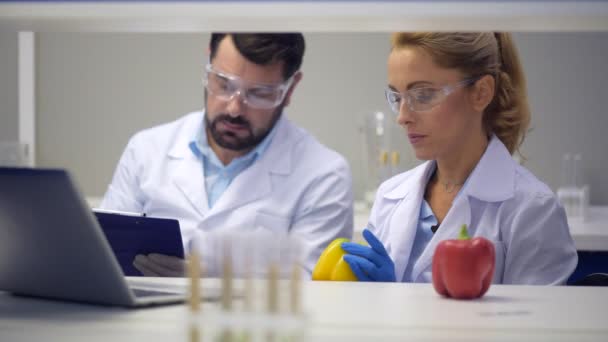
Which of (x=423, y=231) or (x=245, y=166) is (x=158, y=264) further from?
(x=245, y=166)

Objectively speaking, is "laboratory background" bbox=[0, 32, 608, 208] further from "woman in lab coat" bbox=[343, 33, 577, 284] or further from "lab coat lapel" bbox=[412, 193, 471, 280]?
"lab coat lapel" bbox=[412, 193, 471, 280]

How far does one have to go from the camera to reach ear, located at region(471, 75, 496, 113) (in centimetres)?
202

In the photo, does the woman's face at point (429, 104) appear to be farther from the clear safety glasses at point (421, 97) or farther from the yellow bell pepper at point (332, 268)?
the yellow bell pepper at point (332, 268)

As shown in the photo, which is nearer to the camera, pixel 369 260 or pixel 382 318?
pixel 382 318

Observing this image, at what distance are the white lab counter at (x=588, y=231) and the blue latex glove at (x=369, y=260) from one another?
4.38ft

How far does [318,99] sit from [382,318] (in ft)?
9.99

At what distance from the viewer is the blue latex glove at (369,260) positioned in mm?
1612

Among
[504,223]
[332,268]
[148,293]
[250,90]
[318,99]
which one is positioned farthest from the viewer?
[318,99]

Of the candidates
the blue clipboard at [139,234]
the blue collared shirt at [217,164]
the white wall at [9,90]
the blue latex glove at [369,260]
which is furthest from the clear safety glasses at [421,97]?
the white wall at [9,90]

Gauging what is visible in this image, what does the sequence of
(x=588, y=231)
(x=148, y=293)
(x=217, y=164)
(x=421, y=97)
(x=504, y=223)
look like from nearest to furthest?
(x=148, y=293)
(x=504, y=223)
(x=421, y=97)
(x=217, y=164)
(x=588, y=231)

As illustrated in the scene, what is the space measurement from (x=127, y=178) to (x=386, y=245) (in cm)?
116

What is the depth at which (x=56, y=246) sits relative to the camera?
3.32 ft

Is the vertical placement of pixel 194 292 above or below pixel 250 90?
below

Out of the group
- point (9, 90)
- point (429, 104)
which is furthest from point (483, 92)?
point (9, 90)
